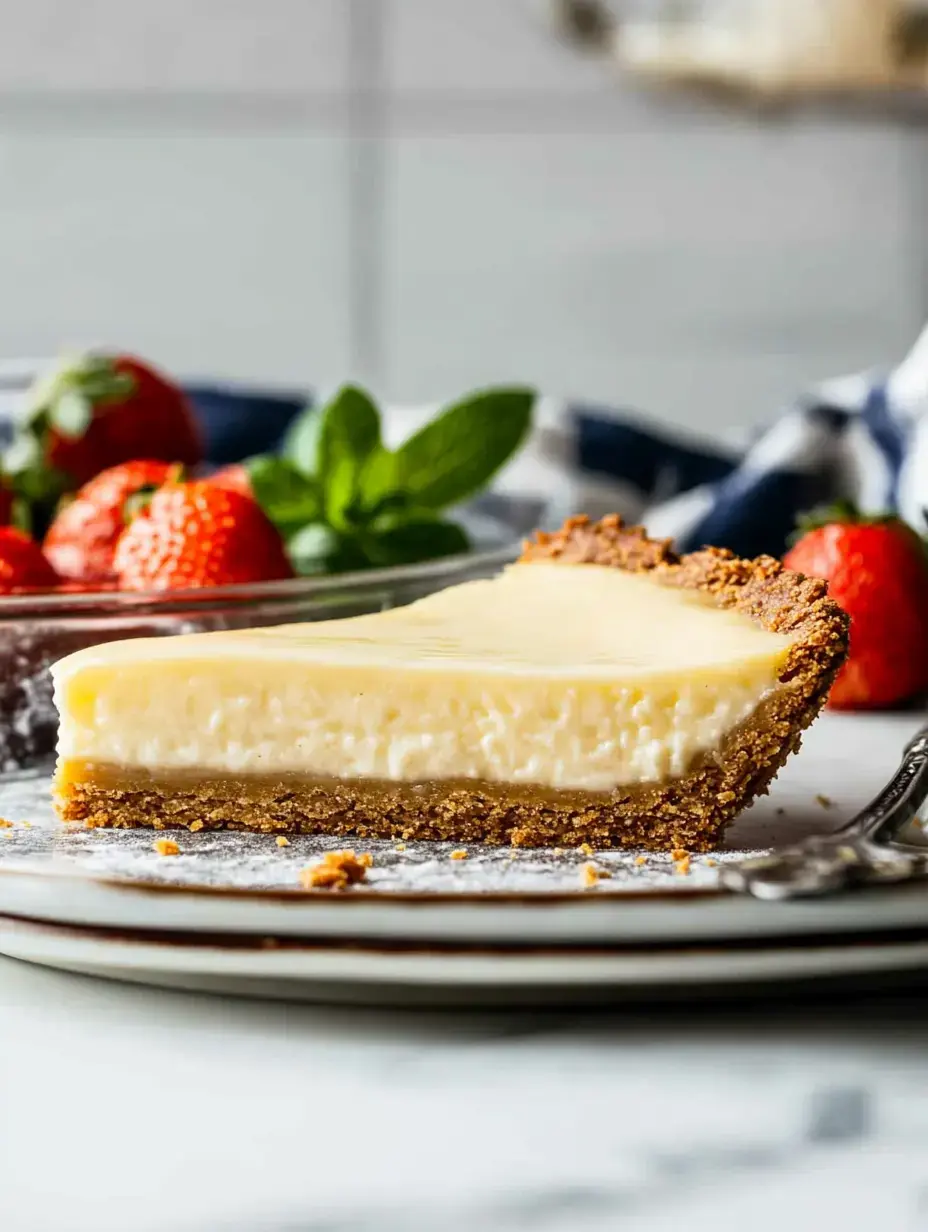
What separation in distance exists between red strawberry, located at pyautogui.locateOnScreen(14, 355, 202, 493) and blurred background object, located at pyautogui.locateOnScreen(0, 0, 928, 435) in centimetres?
180

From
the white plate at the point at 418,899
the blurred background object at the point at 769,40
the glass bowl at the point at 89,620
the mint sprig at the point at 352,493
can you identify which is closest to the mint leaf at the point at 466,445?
the mint sprig at the point at 352,493

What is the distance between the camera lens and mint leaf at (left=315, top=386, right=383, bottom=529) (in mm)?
1326

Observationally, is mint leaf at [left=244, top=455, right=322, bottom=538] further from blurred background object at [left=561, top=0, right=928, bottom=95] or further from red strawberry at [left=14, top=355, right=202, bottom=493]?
blurred background object at [left=561, top=0, right=928, bottom=95]

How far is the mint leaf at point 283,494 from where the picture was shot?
132 cm

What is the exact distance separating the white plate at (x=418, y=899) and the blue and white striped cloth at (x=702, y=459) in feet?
2.37

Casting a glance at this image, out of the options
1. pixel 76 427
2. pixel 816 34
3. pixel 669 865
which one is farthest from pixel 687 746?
pixel 816 34

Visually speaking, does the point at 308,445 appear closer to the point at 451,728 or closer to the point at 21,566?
the point at 21,566

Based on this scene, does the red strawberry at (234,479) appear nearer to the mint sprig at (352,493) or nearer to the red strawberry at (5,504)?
the mint sprig at (352,493)

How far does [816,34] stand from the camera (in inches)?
116

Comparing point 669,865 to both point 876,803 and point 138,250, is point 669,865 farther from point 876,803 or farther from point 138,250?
point 138,250

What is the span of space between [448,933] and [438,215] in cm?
298

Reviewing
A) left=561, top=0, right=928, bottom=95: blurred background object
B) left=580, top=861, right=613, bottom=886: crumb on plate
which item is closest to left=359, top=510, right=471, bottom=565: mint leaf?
left=580, top=861, right=613, bottom=886: crumb on plate

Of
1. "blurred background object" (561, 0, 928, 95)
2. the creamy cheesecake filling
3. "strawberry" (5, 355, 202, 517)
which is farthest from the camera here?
"blurred background object" (561, 0, 928, 95)

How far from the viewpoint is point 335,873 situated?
727 millimetres
